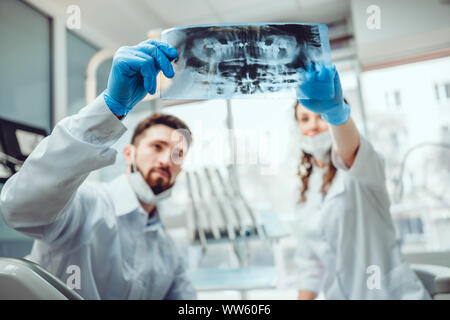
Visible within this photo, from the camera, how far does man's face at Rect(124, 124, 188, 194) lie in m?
1.30

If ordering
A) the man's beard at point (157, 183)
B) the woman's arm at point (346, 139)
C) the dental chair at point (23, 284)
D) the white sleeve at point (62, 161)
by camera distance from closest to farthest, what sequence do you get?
the dental chair at point (23, 284) < the white sleeve at point (62, 161) < the woman's arm at point (346, 139) < the man's beard at point (157, 183)

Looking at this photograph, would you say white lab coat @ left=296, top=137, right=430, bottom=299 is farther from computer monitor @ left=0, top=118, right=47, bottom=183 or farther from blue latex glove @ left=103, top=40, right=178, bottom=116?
computer monitor @ left=0, top=118, right=47, bottom=183

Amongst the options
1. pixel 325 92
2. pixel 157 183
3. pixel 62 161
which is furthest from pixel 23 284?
pixel 157 183

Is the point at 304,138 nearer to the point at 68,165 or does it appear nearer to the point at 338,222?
the point at 338,222

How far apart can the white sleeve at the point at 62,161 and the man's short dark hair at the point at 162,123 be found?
643 millimetres

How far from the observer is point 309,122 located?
1109mm

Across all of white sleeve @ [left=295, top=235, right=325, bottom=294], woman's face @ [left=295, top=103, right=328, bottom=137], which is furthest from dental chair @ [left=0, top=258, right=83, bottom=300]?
white sleeve @ [left=295, top=235, right=325, bottom=294]

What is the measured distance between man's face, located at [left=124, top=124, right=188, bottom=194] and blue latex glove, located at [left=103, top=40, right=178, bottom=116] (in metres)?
0.56

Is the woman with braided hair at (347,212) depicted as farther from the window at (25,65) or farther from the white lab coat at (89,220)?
the window at (25,65)

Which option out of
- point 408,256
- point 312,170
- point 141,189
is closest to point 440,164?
point 408,256

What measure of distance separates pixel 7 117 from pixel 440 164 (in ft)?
6.00

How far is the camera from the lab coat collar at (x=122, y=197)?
46.3 inches

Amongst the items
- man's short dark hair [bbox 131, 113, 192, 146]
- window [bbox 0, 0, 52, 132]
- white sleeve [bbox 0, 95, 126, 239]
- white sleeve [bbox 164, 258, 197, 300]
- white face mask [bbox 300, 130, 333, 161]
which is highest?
window [bbox 0, 0, 52, 132]

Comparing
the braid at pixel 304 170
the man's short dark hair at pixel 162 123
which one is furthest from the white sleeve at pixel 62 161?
the braid at pixel 304 170
